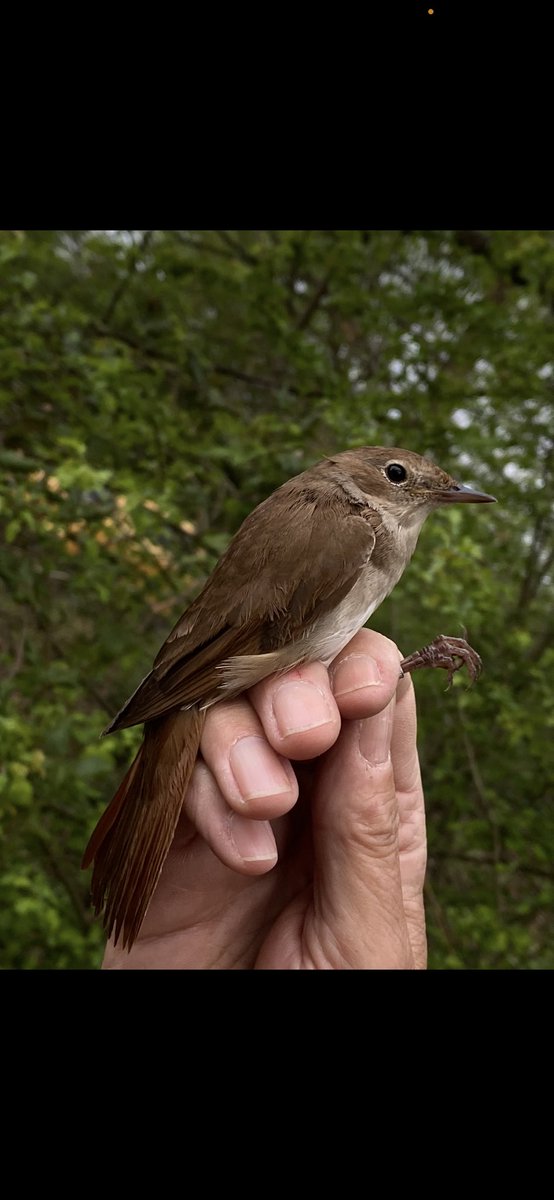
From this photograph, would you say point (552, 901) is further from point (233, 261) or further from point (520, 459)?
point (233, 261)

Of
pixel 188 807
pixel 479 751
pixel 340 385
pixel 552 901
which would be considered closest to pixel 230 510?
pixel 340 385

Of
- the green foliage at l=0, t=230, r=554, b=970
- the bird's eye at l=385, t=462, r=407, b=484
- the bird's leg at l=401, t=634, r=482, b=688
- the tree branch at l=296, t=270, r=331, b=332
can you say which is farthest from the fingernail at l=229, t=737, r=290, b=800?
the tree branch at l=296, t=270, r=331, b=332

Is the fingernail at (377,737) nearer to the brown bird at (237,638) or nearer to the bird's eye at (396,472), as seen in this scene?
the brown bird at (237,638)

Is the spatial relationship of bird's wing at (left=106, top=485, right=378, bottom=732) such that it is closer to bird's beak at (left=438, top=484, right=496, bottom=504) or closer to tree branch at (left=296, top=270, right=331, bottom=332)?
bird's beak at (left=438, top=484, right=496, bottom=504)

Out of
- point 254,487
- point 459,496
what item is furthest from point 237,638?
point 254,487

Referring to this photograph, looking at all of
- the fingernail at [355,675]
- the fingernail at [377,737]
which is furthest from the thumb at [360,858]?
the fingernail at [355,675]

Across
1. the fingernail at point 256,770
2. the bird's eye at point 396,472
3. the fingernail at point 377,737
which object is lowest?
the fingernail at point 256,770

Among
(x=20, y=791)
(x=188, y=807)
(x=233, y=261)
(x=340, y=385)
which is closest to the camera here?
(x=188, y=807)
